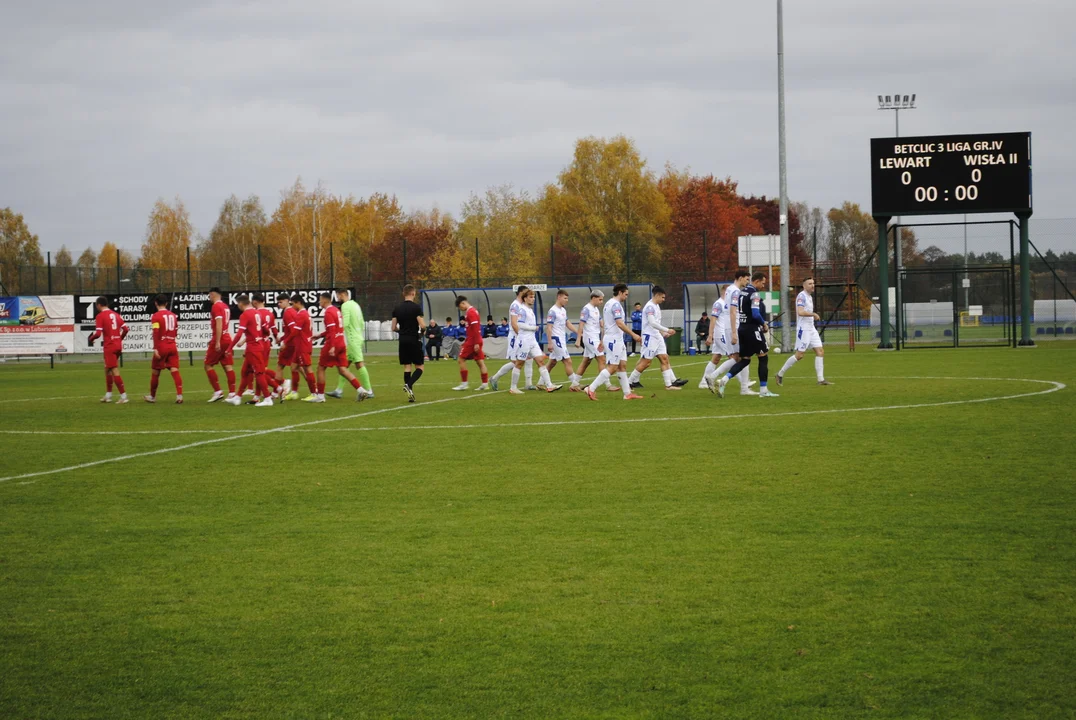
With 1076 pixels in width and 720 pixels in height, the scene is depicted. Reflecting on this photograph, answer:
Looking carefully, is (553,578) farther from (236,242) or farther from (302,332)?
(236,242)

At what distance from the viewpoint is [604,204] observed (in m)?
70.5

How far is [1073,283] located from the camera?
4769cm

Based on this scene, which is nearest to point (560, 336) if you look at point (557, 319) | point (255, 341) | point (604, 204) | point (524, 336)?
point (524, 336)

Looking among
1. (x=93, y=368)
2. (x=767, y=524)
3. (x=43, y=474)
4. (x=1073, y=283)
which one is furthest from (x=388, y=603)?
(x=1073, y=283)

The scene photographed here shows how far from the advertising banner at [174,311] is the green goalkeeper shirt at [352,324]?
2086cm

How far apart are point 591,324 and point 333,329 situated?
507 centimetres

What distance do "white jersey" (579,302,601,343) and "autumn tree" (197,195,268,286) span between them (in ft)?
221

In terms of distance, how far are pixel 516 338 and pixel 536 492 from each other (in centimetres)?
1203

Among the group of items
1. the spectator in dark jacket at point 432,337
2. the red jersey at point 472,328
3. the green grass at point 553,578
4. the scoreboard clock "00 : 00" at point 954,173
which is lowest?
the green grass at point 553,578

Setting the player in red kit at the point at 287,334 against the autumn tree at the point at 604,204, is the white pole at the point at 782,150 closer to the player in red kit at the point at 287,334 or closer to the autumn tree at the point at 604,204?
the player in red kit at the point at 287,334

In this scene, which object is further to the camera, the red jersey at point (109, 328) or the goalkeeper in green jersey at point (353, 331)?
the red jersey at point (109, 328)

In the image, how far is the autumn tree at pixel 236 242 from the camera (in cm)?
9256

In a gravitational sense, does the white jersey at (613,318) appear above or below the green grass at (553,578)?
above

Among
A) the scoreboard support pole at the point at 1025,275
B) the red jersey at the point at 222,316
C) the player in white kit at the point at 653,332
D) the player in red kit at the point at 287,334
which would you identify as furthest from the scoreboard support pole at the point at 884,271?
the red jersey at the point at 222,316
